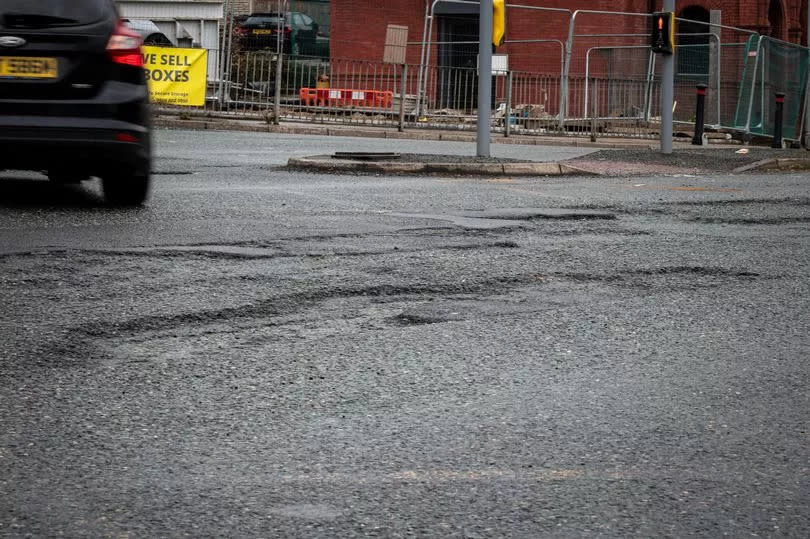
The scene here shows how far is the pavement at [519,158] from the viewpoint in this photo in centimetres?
1475

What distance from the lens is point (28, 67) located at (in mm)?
8961

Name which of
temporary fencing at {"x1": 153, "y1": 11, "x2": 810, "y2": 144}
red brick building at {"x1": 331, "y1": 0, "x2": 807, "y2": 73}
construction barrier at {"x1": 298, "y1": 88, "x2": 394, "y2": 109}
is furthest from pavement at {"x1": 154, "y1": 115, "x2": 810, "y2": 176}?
red brick building at {"x1": 331, "y1": 0, "x2": 807, "y2": 73}

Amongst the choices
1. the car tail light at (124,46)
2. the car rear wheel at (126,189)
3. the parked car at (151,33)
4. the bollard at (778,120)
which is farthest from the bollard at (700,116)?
the car tail light at (124,46)

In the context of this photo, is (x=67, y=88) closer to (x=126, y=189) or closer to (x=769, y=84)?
(x=126, y=189)

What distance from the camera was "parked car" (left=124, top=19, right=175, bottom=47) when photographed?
28689mm

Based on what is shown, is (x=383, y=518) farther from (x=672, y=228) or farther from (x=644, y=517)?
(x=672, y=228)

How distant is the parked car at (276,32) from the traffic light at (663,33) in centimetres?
2290

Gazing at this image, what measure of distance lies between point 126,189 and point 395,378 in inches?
215

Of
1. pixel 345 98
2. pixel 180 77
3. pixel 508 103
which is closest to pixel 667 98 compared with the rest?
pixel 508 103

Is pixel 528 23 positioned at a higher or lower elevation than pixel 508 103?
higher

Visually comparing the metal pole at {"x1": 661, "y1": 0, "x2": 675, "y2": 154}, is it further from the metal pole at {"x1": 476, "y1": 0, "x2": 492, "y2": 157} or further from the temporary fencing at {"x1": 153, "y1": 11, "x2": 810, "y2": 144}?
the temporary fencing at {"x1": 153, "y1": 11, "x2": 810, "y2": 144}

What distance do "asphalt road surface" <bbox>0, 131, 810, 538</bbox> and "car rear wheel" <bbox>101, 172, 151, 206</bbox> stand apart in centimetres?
55

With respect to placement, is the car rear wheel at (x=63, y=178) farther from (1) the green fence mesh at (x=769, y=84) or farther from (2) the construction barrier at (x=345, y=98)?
(1) the green fence mesh at (x=769, y=84)

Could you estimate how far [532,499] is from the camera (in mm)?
3516
